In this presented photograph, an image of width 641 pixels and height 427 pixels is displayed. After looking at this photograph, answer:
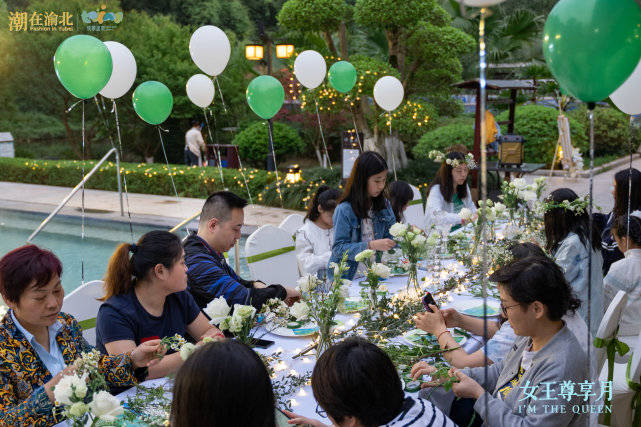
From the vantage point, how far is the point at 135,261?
2.32 m

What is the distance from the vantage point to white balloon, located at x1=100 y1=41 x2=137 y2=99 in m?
5.39

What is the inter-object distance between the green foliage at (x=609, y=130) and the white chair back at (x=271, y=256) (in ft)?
45.5

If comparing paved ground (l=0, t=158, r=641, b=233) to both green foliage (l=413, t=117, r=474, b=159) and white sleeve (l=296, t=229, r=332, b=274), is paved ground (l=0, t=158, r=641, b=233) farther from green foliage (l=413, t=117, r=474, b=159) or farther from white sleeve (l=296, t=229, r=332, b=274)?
white sleeve (l=296, t=229, r=332, b=274)

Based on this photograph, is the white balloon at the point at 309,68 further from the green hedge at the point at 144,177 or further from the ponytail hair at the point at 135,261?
the ponytail hair at the point at 135,261

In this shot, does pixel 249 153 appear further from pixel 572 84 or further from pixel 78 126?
pixel 572 84

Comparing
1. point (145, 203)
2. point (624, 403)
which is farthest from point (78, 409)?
point (145, 203)

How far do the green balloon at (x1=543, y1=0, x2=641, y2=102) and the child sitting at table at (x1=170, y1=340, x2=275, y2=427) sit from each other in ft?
4.92

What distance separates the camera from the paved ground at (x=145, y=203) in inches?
360

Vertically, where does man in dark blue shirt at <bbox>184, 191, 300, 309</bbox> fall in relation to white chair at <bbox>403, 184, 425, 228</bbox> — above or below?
above

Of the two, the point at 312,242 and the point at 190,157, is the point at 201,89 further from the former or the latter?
the point at 190,157

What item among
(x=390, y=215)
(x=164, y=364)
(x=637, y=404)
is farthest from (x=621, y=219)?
(x=164, y=364)

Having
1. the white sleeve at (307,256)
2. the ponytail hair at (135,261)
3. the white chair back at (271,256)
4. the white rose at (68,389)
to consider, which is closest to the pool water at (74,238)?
the white chair back at (271,256)

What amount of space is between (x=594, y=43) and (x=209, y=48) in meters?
4.52

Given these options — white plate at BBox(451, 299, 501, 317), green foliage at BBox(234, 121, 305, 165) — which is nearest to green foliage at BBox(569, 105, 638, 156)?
green foliage at BBox(234, 121, 305, 165)
